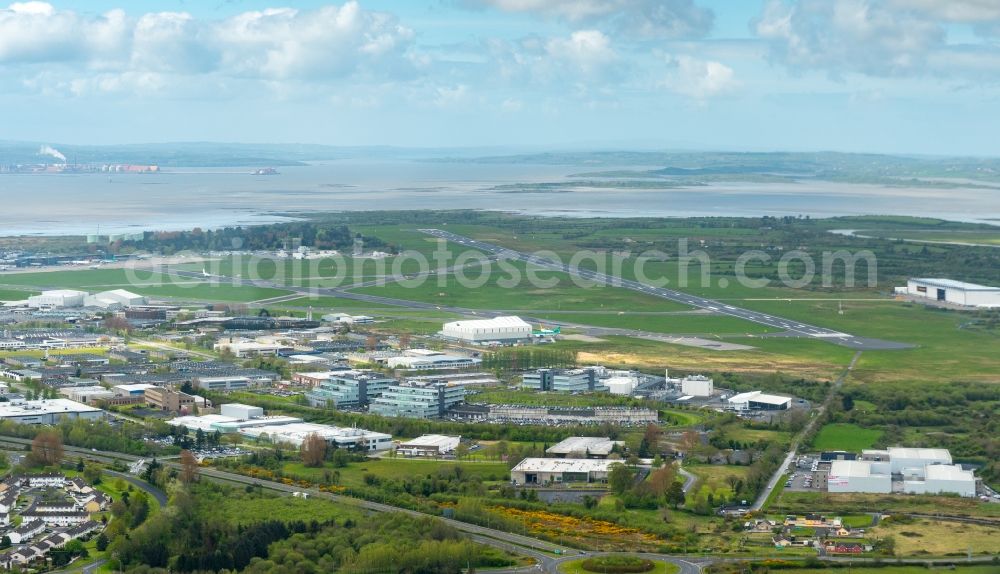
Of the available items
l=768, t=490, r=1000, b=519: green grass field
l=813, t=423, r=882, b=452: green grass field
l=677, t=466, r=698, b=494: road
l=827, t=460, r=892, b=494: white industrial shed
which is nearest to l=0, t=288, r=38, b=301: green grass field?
l=813, t=423, r=882, b=452: green grass field

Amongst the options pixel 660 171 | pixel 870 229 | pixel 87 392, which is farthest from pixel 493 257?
pixel 660 171

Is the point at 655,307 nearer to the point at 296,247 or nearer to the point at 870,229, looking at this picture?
the point at 296,247

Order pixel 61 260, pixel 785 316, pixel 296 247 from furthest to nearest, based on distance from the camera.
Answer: pixel 296 247 < pixel 61 260 < pixel 785 316

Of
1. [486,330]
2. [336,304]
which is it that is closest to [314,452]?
[486,330]

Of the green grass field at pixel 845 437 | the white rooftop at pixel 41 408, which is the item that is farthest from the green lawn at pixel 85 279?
the green grass field at pixel 845 437

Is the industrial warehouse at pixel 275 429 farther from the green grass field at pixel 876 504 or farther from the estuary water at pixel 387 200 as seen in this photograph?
the estuary water at pixel 387 200

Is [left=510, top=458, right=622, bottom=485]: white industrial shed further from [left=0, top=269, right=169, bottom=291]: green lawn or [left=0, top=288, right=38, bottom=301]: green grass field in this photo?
[left=0, top=269, right=169, bottom=291]: green lawn
